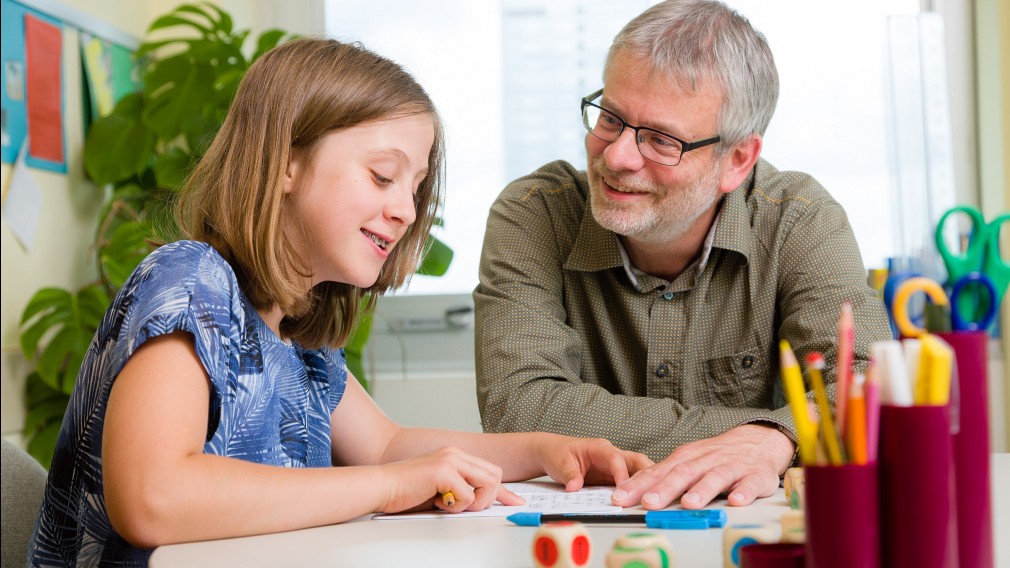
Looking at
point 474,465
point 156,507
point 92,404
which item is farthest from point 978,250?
point 92,404

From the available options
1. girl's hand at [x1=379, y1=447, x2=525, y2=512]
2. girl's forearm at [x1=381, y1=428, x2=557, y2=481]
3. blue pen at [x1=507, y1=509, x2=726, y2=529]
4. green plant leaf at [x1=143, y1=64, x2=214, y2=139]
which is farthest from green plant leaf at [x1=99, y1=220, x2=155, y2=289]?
blue pen at [x1=507, y1=509, x2=726, y2=529]

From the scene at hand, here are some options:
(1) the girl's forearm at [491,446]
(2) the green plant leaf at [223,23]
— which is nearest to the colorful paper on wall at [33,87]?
(2) the green plant leaf at [223,23]

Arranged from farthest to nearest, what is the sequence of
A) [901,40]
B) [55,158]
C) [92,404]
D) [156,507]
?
[901,40] < [55,158] < [92,404] < [156,507]

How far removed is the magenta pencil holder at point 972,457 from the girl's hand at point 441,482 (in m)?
0.55

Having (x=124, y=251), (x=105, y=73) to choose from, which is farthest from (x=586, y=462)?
(x=105, y=73)

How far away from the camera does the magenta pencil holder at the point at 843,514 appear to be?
0.51 meters

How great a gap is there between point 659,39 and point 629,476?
2.33ft

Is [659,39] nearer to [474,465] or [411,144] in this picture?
[411,144]

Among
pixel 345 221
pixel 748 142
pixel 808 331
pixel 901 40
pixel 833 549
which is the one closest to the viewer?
pixel 833 549

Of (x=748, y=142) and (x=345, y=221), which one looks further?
(x=748, y=142)

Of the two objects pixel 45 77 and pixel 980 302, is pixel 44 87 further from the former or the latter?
pixel 980 302

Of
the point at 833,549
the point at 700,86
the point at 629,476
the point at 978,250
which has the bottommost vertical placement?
the point at 629,476

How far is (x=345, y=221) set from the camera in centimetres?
118

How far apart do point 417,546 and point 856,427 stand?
459 millimetres
